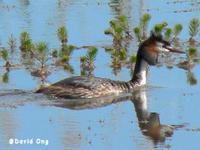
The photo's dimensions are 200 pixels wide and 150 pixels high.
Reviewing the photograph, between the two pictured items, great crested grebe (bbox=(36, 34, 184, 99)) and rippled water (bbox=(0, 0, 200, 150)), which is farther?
great crested grebe (bbox=(36, 34, 184, 99))

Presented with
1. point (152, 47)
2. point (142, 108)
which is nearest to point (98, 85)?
point (142, 108)

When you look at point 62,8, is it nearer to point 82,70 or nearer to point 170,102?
point 82,70

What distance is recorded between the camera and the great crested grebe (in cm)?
1318

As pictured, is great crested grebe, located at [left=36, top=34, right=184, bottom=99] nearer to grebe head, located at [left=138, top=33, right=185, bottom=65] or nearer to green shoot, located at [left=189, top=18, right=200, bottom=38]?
grebe head, located at [left=138, top=33, right=185, bottom=65]

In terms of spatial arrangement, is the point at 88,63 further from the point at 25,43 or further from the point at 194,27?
the point at 194,27

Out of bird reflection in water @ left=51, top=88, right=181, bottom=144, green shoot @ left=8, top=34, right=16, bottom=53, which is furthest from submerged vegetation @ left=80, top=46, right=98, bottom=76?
green shoot @ left=8, top=34, right=16, bottom=53

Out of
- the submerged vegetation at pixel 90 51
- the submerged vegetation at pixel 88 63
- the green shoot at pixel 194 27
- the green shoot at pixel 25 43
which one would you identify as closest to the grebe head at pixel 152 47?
the submerged vegetation at pixel 90 51

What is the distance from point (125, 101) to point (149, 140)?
2603 millimetres

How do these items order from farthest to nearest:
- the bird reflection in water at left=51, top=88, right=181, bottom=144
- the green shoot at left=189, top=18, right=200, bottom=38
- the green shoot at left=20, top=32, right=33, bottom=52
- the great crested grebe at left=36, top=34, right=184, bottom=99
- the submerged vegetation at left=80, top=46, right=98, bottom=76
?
1. the green shoot at left=189, top=18, right=200, bottom=38
2. the green shoot at left=20, top=32, right=33, bottom=52
3. the submerged vegetation at left=80, top=46, right=98, bottom=76
4. the great crested grebe at left=36, top=34, right=184, bottom=99
5. the bird reflection in water at left=51, top=88, right=181, bottom=144

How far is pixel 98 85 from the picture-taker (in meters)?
13.3

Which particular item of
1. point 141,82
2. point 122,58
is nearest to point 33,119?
point 141,82

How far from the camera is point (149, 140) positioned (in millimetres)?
10688

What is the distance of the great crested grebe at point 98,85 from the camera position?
13180mm

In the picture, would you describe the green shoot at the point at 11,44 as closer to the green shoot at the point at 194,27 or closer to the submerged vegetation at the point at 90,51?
the submerged vegetation at the point at 90,51
